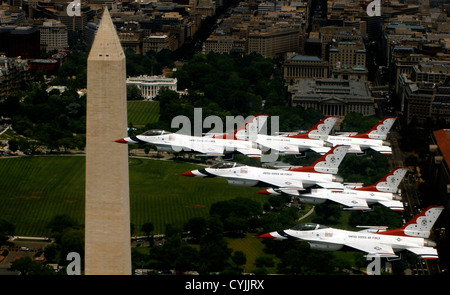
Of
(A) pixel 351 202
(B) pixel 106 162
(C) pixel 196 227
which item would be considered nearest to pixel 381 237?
(A) pixel 351 202

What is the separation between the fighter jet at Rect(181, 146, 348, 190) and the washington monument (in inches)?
530

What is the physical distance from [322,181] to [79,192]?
217 feet

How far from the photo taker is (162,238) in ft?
429

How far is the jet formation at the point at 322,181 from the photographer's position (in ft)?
280

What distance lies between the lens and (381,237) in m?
85.8

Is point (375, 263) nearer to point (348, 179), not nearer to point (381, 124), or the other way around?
point (381, 124)

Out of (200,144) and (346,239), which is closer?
(346,239)

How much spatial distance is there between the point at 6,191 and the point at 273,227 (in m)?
44.2

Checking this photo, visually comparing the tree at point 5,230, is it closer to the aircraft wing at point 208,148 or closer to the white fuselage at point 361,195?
A: the aircraft wing at point 208,148

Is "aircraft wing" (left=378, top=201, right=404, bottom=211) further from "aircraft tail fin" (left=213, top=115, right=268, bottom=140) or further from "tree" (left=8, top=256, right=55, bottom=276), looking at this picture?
"tree" (left=8, top=256, right=55, bottom=276)

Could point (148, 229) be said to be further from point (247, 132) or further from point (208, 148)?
point (208, 148)

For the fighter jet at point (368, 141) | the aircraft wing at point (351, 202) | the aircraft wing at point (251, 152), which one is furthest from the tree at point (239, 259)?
the aircraft wing at point (351, 202)

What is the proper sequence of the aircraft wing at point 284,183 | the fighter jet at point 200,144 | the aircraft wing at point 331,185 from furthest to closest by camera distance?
the fighter jet at point 200,144 → the aircraft wing at point 284,183 → the aircraft wing at point 331,185
